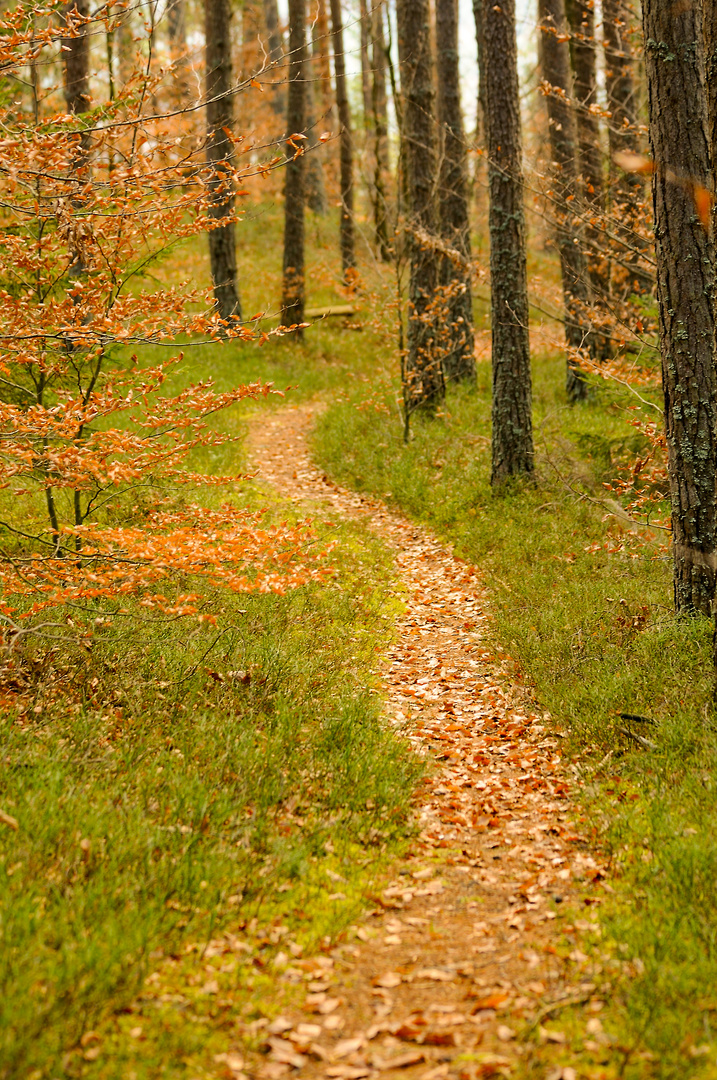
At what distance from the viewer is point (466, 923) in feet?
13.2

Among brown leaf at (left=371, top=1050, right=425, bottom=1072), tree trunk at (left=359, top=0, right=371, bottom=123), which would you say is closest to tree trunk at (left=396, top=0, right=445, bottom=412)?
tree trunk at (left=359, top=0, right=371, bottom=123)

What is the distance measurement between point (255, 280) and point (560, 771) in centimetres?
2045

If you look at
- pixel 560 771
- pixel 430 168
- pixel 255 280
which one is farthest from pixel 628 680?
pixel 255 280

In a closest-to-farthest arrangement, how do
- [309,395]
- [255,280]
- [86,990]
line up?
[86,990]
[309,395]
[255,280]

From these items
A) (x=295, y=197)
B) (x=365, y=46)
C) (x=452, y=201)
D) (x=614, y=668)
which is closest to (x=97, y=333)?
(x=365, y=46)

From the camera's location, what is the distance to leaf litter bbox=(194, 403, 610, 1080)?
313cm

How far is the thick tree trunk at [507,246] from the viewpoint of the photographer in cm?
1005

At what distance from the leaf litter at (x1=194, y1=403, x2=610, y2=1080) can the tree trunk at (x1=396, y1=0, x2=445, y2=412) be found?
7764mm

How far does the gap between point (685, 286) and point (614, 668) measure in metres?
3.07

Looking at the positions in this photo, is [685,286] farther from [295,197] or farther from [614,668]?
[295,197]

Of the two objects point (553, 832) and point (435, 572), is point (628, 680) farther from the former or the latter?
point (435, 572)

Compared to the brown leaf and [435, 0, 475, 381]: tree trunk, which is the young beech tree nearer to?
the brown leaf

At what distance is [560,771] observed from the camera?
17.8ft

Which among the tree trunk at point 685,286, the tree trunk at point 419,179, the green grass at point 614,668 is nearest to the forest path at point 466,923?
the green grass at point 614,668
